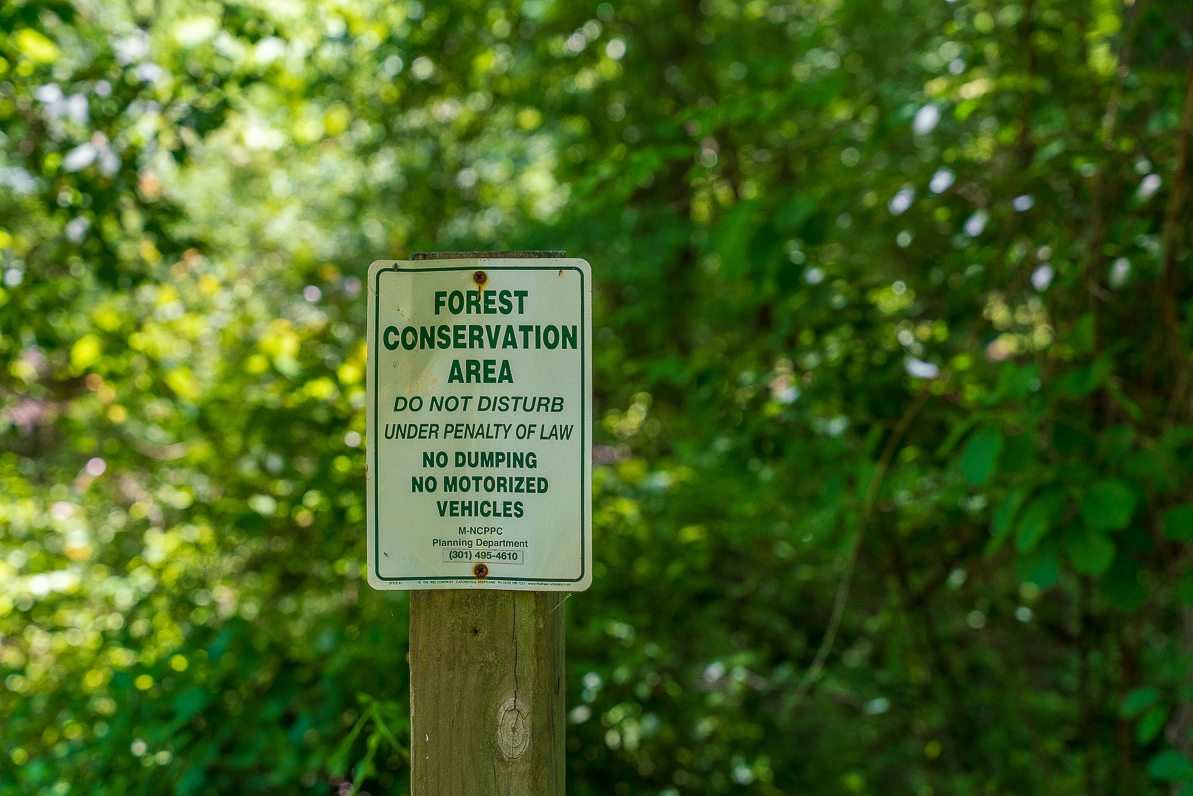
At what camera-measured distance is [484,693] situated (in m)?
1.10

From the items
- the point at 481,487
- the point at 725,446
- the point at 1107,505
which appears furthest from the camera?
the point at 725,446

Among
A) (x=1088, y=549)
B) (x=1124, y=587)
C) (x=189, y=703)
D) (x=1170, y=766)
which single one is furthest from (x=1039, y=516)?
(x=189, y=703)

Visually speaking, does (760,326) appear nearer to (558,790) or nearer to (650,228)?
(650,228)

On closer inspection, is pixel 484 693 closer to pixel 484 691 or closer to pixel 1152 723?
pixel 484 691

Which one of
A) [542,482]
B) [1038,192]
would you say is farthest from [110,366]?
[1038,192]

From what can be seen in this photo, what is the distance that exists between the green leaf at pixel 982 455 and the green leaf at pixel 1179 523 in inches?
13.3

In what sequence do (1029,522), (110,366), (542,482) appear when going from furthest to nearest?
(110,366), (1029,522), (542,482)

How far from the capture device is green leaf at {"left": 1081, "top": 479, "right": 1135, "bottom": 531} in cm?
154

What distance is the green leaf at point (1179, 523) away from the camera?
1624 millimetres

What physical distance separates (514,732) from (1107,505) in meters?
1.19

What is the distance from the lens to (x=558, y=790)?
1139mm

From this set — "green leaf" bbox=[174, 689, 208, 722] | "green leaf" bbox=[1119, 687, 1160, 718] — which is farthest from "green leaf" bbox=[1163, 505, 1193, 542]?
"green leaf" bbox=[174, 689, 208, 722]

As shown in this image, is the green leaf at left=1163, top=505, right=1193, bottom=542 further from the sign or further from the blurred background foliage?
the sign

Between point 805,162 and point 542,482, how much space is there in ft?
10.4
